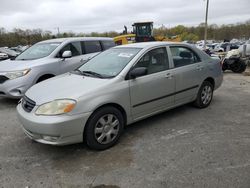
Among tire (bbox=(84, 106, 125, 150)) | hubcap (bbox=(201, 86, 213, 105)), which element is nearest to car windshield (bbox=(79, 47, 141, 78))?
tire (bbox=(84, 106, 125, 150))

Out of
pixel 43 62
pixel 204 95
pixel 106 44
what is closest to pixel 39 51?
pixel 43 62

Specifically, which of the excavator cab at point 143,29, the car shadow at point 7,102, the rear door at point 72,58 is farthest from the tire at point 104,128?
the excavator cab at point 143,29

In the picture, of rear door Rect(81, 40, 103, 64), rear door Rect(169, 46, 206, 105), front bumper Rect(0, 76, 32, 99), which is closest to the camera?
rear door Rect(169, 46, 206, 105)

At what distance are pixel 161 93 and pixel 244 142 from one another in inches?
60.1

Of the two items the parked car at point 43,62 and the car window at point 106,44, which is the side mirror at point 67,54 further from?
the car window at point 106,44

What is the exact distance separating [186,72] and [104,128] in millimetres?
2117

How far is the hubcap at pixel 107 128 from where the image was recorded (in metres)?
3.50

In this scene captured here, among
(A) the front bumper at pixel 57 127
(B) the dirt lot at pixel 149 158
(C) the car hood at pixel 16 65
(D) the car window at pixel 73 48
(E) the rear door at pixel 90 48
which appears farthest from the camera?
(E) the rear door at pixel 90 48

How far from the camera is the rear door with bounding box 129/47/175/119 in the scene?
3.93 metres

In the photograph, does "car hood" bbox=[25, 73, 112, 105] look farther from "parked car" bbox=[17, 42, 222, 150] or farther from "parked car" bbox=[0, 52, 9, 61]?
"parked car" bbox=[0, 52, 9, 61]

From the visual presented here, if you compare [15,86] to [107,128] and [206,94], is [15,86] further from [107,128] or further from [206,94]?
[206,94]

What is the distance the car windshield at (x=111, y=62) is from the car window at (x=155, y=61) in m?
0.19

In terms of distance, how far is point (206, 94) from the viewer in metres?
5.36

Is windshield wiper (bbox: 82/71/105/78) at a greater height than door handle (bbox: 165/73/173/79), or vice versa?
windshield wiper (bbox: 82/71/105/78)
